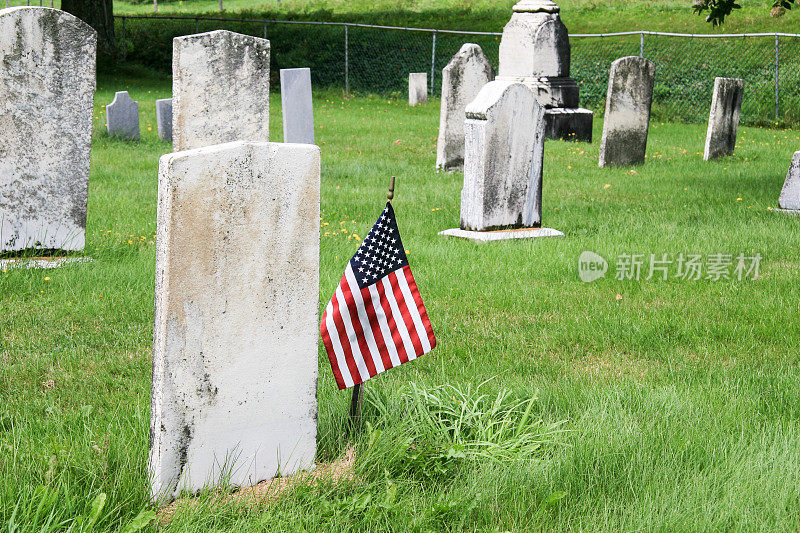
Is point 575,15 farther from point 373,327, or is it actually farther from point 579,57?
point 373,327

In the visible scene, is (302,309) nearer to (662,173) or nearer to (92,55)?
(92,55)

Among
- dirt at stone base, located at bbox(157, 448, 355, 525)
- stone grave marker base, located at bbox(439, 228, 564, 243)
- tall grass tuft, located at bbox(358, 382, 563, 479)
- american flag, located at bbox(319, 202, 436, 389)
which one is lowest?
dirt at stone base, located at bbox(157, 448, 355, 525)

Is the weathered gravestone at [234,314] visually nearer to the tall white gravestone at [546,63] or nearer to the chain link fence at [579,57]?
the tall white gravestone at [546,63]

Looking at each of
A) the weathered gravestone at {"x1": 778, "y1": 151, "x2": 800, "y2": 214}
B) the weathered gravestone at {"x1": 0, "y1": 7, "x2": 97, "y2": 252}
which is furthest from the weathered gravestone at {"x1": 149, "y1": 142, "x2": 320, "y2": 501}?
the weathered gravestone at {"x1": 778, "y1": 151, "x2": 800, "y2": 214}

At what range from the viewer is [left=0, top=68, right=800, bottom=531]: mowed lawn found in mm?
2857

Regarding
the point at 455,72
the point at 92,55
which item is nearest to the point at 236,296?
the point at 92,55

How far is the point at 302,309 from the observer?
9.93ft

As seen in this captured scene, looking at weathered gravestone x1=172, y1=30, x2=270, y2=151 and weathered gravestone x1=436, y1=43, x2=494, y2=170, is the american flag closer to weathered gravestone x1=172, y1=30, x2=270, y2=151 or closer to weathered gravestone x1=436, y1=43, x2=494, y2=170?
weathered gravestone x1=172, y1=30, x2=270, y2=151

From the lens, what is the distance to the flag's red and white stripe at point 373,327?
3242 millimetres

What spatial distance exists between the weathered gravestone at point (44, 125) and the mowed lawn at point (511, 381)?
0.52 metres

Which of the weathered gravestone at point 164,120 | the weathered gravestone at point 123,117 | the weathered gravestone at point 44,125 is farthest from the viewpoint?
the weathered gravestone at point 164,120

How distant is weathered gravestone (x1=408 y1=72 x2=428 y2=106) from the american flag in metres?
19.3

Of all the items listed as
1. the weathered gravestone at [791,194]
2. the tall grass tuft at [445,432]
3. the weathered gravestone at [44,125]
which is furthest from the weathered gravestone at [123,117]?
the tall grass tuft at [445,432]

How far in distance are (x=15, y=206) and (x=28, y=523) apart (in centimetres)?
453
